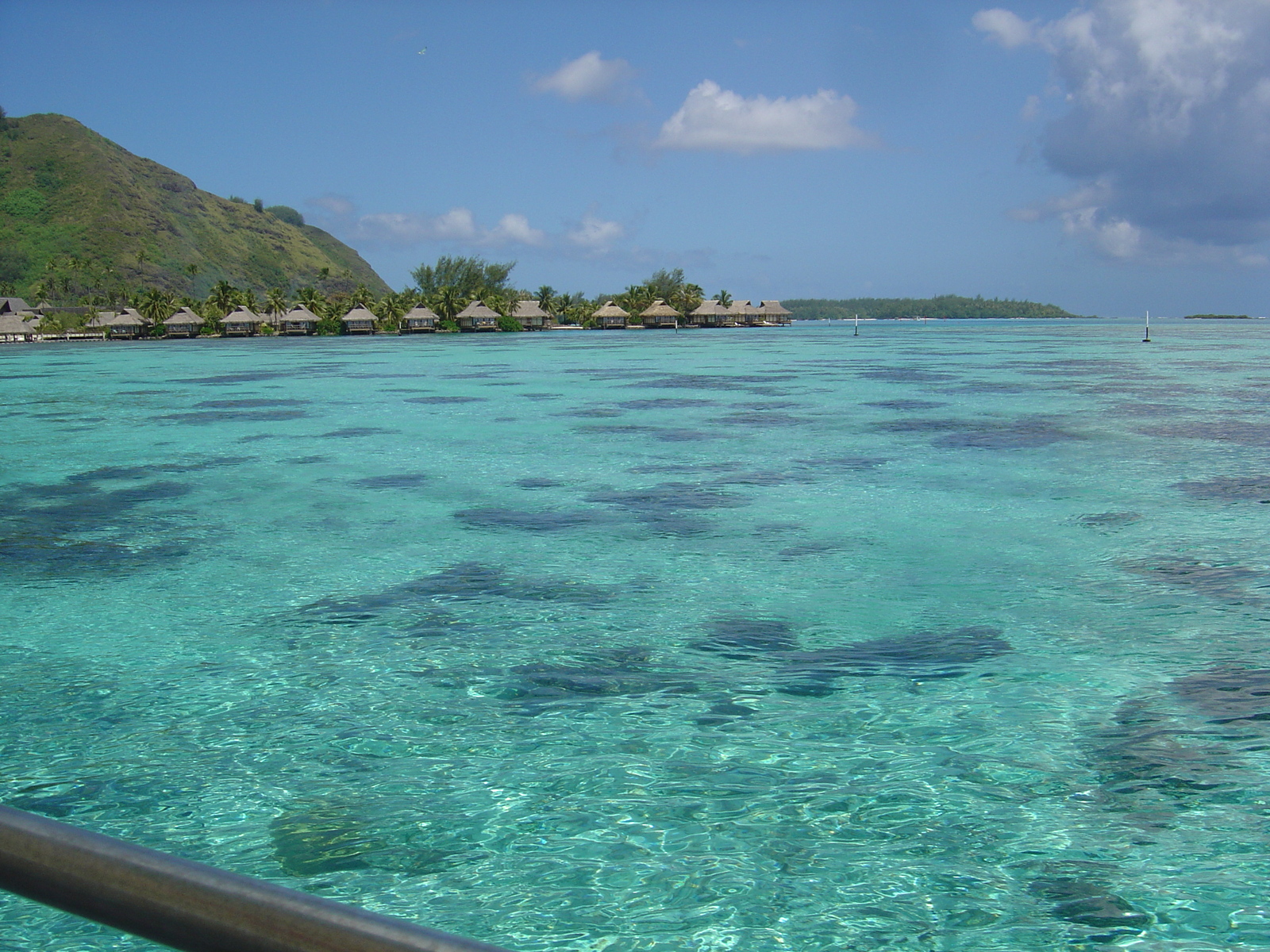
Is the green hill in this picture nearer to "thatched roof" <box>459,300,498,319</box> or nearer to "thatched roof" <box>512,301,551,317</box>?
"thatched roof" <box>459,300,498,319</box>

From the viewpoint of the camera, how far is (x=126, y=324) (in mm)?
96562

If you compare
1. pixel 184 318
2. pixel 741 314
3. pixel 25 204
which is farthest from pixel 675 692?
pixel 25 204

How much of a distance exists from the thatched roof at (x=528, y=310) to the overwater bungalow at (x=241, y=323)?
29045mm

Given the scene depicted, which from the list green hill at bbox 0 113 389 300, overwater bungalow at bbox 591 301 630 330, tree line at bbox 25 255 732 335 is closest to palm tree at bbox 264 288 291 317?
tree line at bbox 25 255 732 335

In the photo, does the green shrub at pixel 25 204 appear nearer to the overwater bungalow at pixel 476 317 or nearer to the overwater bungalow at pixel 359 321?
the overwater bungalow at pixel 359 321

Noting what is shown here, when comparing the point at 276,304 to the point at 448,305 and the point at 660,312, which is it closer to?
the point at 448,305

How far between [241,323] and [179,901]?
109 m

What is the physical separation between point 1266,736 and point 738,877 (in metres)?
3.04

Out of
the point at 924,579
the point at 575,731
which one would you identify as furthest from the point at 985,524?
the point at 575,731

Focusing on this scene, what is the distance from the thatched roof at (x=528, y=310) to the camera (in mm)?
119875

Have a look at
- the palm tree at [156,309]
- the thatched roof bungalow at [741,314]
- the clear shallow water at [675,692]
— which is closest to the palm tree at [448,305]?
the palm tree at [156,309]

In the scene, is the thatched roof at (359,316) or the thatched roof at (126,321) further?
the thatched roof at (359,316)

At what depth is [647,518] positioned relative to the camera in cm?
1076

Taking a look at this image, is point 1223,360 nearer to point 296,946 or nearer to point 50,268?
point 296,946
